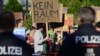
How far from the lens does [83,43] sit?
6.99m

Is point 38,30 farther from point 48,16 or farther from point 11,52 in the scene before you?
point 11,52

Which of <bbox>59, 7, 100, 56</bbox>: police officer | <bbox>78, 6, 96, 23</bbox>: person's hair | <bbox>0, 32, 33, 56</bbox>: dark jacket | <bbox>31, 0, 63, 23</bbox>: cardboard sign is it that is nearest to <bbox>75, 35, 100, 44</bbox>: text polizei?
<bbox>59, 7, 100, 56</bbox>: police officer

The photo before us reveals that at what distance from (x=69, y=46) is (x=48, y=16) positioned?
696 cm

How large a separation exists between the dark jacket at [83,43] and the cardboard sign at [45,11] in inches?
264

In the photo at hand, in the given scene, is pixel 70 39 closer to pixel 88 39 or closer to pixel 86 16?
pixel 88 39

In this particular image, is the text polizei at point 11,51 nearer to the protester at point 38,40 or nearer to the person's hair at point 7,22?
A: the person's hair at point 7,22

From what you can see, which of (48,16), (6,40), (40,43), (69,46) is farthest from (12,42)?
(48,16)

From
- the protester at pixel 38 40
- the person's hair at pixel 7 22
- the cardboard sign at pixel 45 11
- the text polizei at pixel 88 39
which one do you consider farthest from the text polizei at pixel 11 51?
the cardboard sign at pixel 45 11

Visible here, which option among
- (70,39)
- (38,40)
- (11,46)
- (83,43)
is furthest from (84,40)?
(38,40)

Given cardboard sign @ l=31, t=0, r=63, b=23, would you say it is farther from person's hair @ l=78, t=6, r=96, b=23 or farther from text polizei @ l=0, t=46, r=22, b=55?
text polizei @ l=0, t=46, r=22, b=55

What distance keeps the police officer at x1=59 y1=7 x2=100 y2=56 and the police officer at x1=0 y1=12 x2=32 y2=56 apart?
1.99ft

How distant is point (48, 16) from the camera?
13938 millimetres

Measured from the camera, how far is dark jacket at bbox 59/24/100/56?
22.9 ft

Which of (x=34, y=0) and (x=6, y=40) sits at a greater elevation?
(x=34, y=0)
